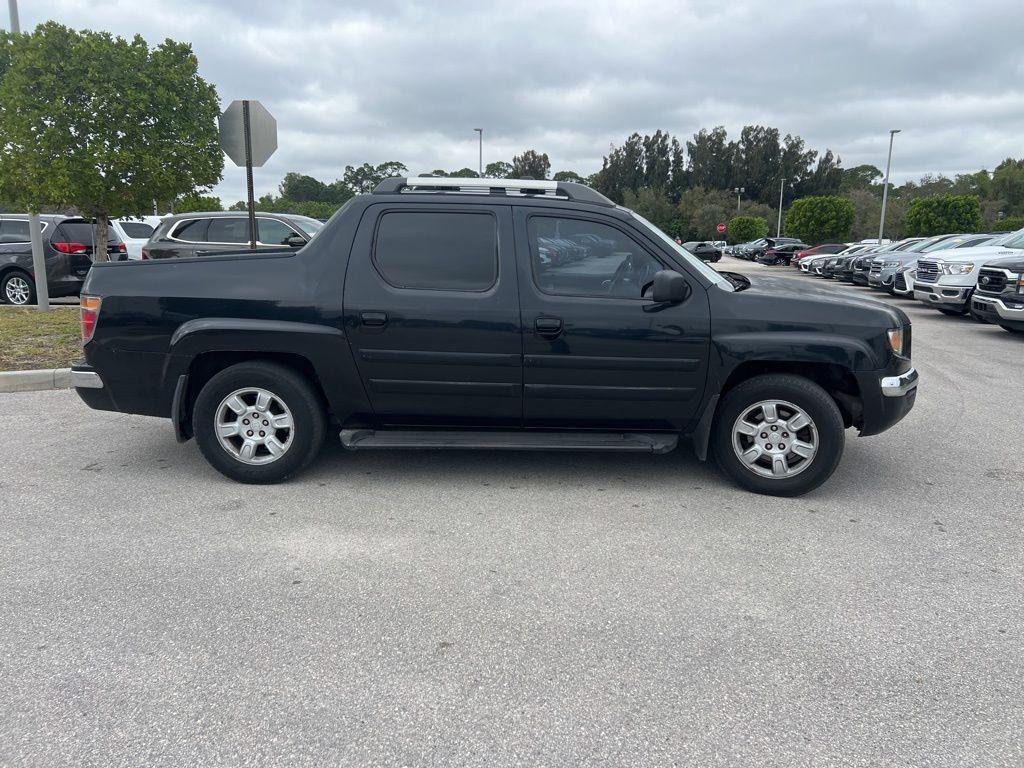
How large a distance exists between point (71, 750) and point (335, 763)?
815mm

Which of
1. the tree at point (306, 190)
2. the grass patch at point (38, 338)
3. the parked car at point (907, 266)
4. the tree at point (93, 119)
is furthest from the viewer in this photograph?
the tree at point (306, 190)

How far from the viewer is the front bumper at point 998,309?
1078cm

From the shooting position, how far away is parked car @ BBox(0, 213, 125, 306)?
→ 12.3 m

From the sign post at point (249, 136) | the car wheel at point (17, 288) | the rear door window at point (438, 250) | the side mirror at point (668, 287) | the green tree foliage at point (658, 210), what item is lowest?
the car wheel at point (17, 288)

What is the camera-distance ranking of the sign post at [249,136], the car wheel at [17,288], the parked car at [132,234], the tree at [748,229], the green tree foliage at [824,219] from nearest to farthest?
the sign post at [249,136] < the car wheel at [17,288] < the parked car at [132,234] < the green tree foliage at [824,219] < the tree at [748,229]

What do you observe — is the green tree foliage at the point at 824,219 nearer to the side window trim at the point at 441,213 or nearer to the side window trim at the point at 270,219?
the side window trim at the point at 270,219

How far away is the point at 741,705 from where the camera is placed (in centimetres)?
255

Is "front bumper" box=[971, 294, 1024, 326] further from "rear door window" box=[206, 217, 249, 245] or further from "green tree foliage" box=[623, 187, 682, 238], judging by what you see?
"green tree foliage" box=[623, 187, 682, 238]

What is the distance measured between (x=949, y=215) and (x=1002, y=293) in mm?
27119

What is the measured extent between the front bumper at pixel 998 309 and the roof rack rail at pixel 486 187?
8.88 metres

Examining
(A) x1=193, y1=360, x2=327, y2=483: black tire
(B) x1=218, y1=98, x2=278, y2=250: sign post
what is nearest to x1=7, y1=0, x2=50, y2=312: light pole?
(B) x1=218, y1=98, x2=278, y2=250: sign post

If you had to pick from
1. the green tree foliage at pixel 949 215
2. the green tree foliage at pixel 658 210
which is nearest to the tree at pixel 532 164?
the green tree foliage at pixel 658 210

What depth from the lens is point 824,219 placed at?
4547 cm

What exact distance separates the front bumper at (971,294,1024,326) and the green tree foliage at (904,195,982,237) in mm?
26386
